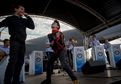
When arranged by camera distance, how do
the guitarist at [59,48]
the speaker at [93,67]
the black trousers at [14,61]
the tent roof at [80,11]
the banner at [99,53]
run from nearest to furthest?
the black trousers at [14,61], the guitarist at [59,48], the speaker at [93,67], the banner at [99,53], the tent roof at [80,11]

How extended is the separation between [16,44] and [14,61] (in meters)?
0.32

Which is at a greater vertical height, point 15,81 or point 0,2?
point 0,2

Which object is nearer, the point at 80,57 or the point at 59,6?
the point at 80,57

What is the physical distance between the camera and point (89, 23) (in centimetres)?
1324

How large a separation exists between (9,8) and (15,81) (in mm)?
8834

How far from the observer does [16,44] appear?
12.5 ft

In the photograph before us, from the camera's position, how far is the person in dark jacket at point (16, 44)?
3.76 meters

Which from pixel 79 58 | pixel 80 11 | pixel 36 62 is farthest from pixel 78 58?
pixel 80 11

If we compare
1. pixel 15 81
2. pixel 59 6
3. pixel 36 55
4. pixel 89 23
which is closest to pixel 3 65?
pixel 15 81

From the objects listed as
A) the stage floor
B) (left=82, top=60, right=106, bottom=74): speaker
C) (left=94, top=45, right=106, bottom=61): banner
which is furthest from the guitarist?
(left=94, top=45, right=106, bottom=61): banner

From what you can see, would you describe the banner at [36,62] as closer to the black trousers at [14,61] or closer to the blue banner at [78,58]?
the blue banner at [78,58]

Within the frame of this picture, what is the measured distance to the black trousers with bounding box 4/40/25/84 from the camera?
12.3ft

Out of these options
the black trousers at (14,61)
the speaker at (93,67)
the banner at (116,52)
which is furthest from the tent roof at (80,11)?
the black trousers at (14,61)

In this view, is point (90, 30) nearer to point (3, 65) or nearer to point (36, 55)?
point (36, 55)
